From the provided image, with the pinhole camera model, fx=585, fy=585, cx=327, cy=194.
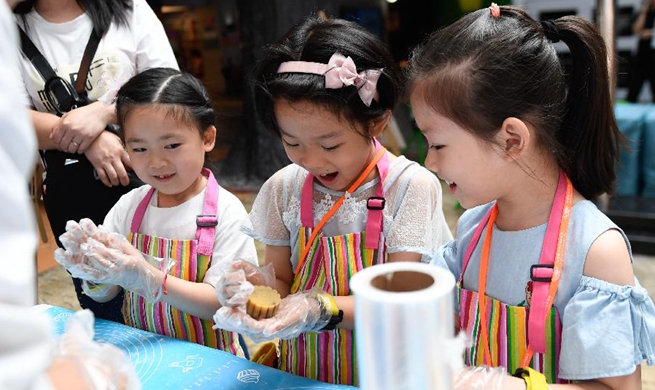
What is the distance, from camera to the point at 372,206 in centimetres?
139

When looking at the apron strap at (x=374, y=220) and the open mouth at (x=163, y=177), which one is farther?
the open mouth at (x=163, y=177)

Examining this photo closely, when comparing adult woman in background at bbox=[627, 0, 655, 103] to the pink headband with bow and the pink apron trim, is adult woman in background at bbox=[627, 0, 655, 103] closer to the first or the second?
the pink headband with bow

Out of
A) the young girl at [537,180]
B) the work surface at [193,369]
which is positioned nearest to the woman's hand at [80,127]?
the work surface at [193,369]

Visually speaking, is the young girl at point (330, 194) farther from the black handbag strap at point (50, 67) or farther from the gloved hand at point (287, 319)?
the black handbag strap at point (50, 67)

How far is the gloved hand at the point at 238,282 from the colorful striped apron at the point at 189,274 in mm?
268

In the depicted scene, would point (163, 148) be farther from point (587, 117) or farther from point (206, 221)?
point (587, 117)

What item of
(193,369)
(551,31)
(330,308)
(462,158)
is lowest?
(193,369)

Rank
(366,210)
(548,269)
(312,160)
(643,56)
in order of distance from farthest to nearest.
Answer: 1. (643,56)
2. (366,210)
3. (312,160)
4. (548,269)

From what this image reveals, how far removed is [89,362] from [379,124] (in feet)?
2.88

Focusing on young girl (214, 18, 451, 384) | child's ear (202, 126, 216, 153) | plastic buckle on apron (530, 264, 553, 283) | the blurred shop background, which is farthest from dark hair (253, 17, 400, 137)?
the blurred shop background

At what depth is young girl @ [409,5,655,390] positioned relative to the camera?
3.30 feet

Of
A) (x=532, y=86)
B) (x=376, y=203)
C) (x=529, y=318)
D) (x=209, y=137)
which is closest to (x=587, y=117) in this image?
(x=532, y=86)

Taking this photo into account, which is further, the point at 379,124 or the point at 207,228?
the point at 207,228

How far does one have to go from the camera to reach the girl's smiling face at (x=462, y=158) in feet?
3.59
